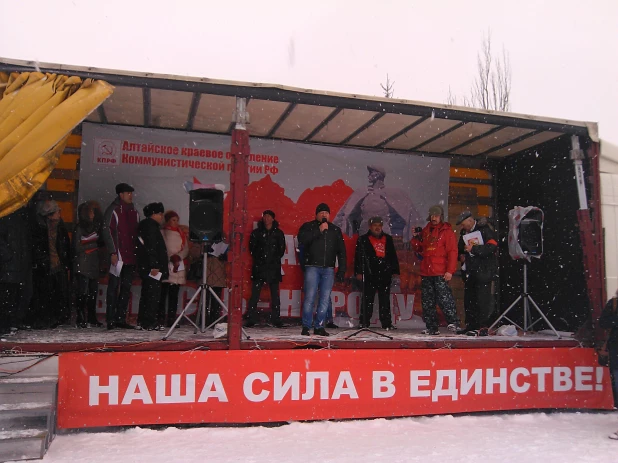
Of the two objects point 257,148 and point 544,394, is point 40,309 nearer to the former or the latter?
point 257,148

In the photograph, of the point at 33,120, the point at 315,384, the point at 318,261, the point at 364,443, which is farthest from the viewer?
the point at 318,261

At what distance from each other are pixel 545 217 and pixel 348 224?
105 inches

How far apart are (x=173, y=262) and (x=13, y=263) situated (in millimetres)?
1837

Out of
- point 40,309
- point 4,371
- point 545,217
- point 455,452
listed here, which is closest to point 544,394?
point 455,452

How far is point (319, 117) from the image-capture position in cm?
662

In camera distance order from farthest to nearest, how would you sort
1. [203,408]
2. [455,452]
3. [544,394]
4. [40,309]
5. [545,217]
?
[545,217]
[40,309]
[544,394]
[203,408]
[455,452]

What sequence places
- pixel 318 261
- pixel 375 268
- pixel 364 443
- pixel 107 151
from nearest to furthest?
pixel 364 443 → pixel 318 261 → pixel 107 151 → pixel 375 268

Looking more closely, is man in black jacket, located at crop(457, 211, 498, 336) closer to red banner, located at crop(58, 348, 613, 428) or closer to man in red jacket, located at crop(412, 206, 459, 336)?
man in red jacket, located at crop(412, 206, 459, 336)

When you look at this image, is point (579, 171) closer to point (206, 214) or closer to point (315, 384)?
point (315, 384)

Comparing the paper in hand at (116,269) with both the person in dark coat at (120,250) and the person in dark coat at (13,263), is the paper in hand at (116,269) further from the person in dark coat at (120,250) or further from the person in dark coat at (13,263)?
the person in dark coat at (13,263)

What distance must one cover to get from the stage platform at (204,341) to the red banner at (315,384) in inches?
3.2

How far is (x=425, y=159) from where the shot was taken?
8414 millimetres

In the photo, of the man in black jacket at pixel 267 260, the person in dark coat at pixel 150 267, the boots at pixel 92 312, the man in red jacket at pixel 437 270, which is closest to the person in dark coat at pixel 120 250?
the person in dark coat at pixel 150 267

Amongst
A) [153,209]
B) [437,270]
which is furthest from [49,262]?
[437,270]
